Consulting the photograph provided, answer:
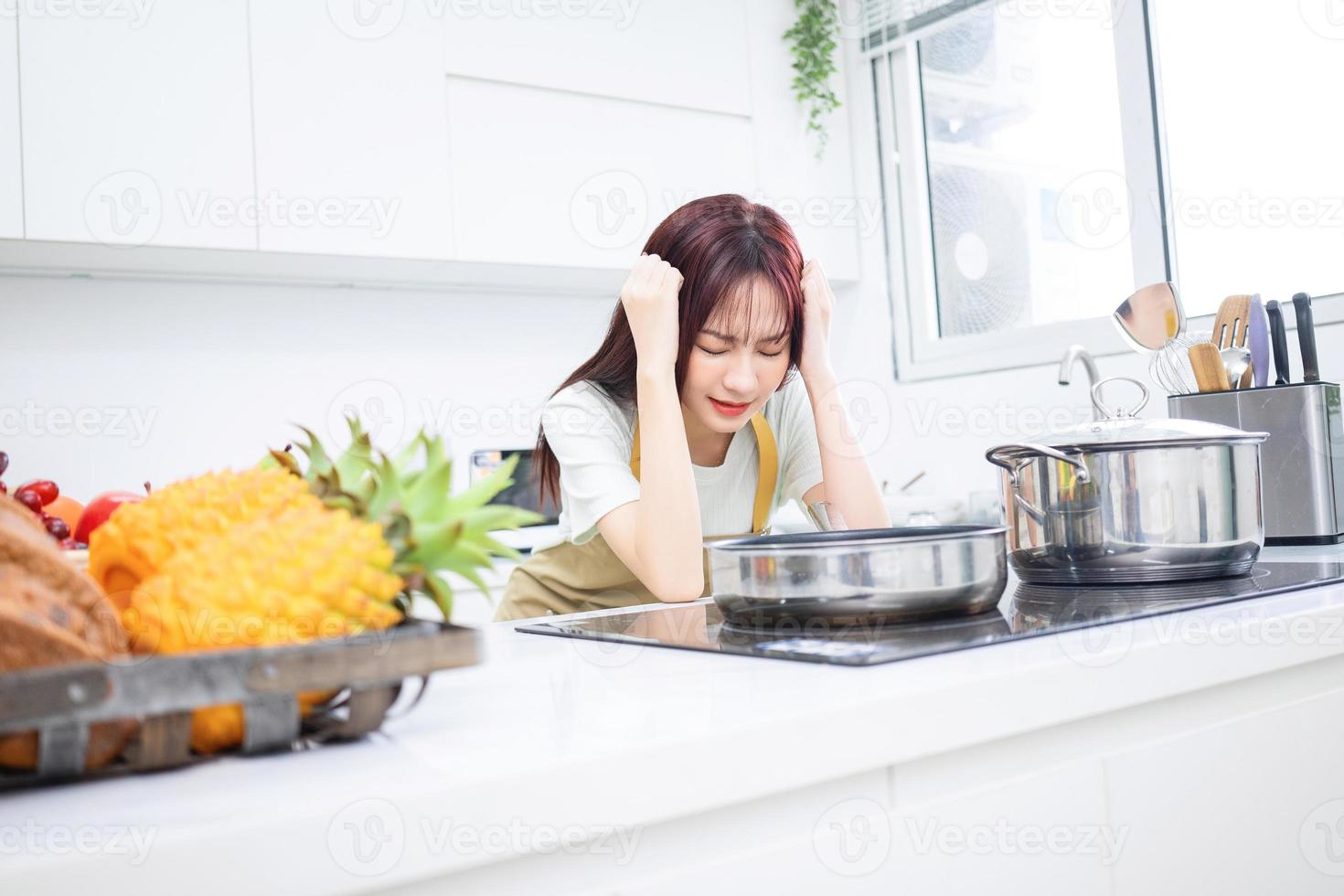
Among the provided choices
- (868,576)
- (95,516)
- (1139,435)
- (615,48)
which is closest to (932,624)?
(868,576)

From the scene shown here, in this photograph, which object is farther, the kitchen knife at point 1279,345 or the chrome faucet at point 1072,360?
the chrome faucet at point 1072,360

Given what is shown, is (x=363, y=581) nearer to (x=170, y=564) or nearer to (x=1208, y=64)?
(x=170, y=564)

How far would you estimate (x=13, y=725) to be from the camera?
15.3 inches

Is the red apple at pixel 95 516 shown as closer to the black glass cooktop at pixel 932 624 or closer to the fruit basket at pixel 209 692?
the black glass cooktop at pixel 932 624

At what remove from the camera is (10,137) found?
1.89 meters

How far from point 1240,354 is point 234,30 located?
1.88 m

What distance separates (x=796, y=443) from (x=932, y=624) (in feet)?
3.28

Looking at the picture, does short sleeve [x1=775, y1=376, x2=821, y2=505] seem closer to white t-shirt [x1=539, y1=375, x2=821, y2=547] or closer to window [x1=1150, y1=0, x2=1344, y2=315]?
white t-shirt [x1=539, y1=375, x2=821, y2=547]

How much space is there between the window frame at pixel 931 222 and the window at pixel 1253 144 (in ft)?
0.11

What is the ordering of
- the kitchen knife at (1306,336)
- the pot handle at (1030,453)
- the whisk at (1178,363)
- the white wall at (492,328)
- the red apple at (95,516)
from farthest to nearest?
the white wall at (492,328) → the whisk at (1178,363) → the kitchen knife at (1306,336) → the red apple at (95,516) → the pot handle at (1030,453)

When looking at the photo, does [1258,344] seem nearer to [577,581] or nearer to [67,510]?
[577,581]

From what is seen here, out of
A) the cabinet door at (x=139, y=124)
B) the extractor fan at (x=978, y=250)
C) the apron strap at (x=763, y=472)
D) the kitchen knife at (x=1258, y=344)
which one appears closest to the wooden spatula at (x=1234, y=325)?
the kitchen knife at (x=1258, y=344)

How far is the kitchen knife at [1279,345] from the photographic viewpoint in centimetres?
156

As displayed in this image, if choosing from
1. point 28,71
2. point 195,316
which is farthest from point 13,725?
point 195,316
